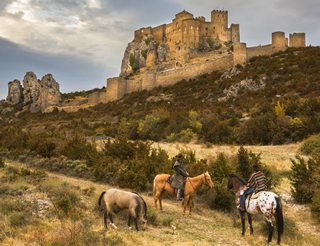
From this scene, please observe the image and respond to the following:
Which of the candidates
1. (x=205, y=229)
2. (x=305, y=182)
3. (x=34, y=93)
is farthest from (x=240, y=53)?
(x=205, y=229)

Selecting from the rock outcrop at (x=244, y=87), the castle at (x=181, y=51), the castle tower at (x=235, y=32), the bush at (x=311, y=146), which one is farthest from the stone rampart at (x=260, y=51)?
the bush at (x=311, y=146)

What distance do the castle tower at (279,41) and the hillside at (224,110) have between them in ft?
5.61

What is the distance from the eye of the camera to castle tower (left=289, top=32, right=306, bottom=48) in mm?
55188

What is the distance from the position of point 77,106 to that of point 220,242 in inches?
1958

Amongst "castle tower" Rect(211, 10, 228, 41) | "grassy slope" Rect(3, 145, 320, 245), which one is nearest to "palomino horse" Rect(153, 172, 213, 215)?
"grassy slope" Rect(3, 145, 320, 245)

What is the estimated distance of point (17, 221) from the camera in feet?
24.4

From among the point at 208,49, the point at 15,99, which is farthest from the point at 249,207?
the point at 208,49

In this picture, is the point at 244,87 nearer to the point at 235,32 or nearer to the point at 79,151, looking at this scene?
the point at 79,151

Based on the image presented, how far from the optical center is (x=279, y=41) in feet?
173

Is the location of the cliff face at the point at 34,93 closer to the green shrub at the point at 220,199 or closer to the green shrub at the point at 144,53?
the green shrub at the point at 144,53

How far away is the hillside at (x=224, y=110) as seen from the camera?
23953 millimetres

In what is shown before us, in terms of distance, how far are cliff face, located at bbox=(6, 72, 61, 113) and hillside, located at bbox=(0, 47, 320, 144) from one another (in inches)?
116

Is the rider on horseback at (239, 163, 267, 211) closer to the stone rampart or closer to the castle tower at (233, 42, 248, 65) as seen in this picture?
the castle tower at (233, 42, 248, 65)

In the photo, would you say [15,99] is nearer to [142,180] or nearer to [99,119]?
[99,119]
